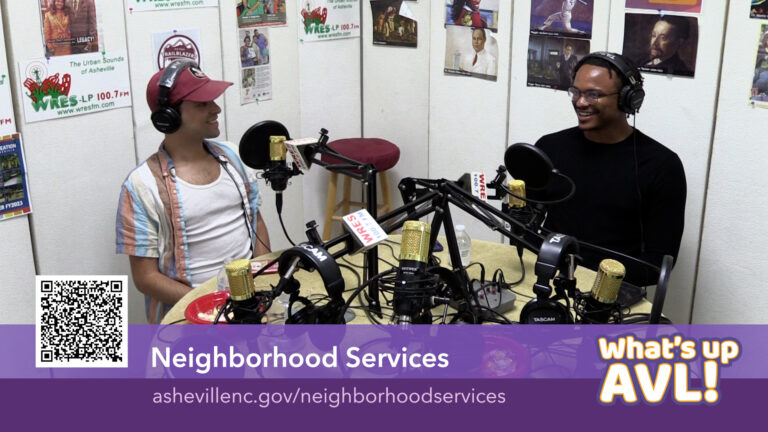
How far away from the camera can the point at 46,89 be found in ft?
8.14

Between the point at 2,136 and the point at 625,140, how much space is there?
2.05m

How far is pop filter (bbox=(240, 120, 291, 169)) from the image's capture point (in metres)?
2.04

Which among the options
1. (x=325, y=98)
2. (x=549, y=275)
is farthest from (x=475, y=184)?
(x=325, y=98)

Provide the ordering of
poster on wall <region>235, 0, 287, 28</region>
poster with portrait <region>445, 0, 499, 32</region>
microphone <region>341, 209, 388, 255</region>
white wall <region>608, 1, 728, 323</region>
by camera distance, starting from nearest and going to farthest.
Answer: microphone <region>341, 209, 388, 255</region>
white wall <region>608, 1, 728, 323</region>
poster on wall <region>235, 0, 287, 28</region>
poster with portrait <region>445, 0, 499, 32</region>

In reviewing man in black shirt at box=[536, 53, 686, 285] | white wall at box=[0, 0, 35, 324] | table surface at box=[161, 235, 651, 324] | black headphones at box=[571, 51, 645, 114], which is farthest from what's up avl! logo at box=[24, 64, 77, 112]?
black headphones at box=[571, 51, 645, 114]

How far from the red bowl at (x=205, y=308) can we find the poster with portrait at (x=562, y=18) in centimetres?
188

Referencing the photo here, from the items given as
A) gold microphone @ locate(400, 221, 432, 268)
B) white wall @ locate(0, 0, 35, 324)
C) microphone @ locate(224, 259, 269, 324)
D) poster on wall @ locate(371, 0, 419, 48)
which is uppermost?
poster on wall @ locate(371, 0, 419, 48)

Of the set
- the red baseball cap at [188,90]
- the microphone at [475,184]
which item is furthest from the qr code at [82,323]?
the microphone at [475,184]

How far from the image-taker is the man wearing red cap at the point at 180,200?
2.33 m

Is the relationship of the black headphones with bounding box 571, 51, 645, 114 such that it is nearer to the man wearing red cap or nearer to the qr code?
the man wearing red cap

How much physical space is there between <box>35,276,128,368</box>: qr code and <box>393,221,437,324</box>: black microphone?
0.73 metres
